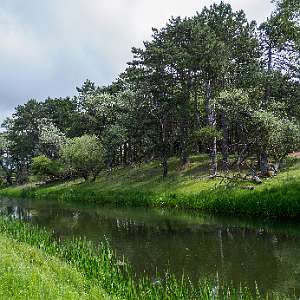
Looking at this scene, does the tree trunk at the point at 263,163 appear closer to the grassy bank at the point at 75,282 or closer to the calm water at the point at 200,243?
the calm water at the point at 200,243

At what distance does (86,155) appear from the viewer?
79.4m

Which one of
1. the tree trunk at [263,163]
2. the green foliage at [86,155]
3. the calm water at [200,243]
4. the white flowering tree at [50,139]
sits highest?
the white flowering tree at [50,139]

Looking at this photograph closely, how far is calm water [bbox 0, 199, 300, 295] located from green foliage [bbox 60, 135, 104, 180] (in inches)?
1183

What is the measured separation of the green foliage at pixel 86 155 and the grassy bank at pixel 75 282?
179ft

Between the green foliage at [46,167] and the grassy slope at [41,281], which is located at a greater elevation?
the green foliage at [46,167]

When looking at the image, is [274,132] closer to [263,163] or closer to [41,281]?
[263,163]

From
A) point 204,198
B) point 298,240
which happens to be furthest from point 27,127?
point 298,240

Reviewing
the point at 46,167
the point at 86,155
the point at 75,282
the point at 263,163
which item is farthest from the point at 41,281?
the point at 46,167

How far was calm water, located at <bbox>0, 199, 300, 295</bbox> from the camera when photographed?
22.3 m

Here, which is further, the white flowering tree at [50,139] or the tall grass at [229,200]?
the white flowering tree at [50,139]

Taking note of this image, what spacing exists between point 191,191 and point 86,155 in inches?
1246

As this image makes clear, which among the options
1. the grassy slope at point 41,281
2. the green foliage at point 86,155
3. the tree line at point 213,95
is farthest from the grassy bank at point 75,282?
the green foliage at point 86,155

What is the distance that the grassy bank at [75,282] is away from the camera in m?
14.2

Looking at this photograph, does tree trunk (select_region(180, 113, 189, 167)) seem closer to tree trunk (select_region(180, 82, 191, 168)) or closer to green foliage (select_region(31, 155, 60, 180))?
tree trunk (select_region(180, 82, 191, 168))
